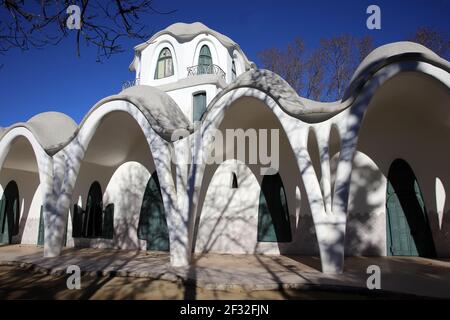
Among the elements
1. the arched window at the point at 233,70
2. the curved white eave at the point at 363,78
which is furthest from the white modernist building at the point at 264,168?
the arched window at the point at 233,70

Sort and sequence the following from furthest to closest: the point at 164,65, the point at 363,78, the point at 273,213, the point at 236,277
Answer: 1. the point at 164,65
2. the point at 273,213
3. the point at 363,78
4. the point at 236,277

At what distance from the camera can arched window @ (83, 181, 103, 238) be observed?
11.4 m

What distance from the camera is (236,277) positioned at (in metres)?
5.45

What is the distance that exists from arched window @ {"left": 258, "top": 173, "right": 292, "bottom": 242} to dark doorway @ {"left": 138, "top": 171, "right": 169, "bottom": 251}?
3.01 meters

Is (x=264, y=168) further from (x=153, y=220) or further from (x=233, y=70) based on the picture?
(x=233, y=70)

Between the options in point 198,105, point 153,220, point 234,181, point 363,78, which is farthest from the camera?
point 198,105

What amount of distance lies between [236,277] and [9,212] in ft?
41.2

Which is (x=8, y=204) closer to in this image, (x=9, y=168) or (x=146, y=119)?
(x=9, y=168)

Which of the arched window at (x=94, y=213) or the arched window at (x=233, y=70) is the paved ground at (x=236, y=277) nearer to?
the arched window at (x=94, y=213)

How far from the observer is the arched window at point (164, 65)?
48.3 feet

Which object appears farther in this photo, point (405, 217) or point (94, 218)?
point (94, 218)

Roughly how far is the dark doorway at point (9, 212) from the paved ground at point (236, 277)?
6.65m

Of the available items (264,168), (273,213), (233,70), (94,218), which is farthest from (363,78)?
(233,70)
